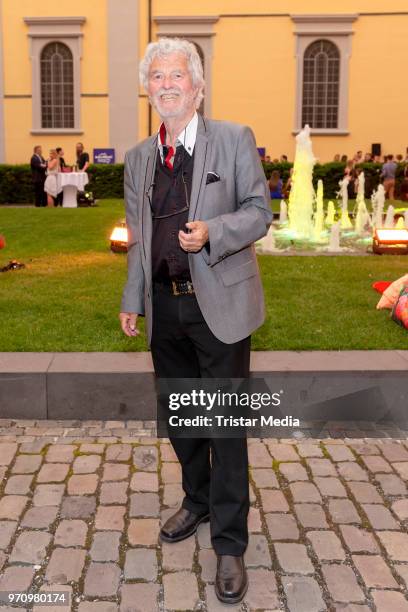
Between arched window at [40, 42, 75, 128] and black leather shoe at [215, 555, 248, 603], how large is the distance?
2822cm

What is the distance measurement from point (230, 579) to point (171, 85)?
207 cm

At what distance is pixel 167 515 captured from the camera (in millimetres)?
3924

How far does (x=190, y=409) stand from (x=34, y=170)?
1816 cm

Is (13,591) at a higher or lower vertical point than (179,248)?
lower

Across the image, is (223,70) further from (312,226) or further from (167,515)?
(167,515)

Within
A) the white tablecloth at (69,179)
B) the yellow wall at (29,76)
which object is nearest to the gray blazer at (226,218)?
the white tablecloth at (69,179)

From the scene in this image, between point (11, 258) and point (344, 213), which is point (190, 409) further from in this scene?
point (344, 213)

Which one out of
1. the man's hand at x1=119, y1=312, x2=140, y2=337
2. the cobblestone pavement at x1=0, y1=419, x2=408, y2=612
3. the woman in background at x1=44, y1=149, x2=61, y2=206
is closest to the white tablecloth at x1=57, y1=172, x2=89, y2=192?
the woman in background at x1=44, y1=149, x2=61, y2=206

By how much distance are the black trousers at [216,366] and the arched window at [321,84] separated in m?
27.2

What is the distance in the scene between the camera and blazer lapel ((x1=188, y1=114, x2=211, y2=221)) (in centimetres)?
309

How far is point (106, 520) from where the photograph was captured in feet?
12.6

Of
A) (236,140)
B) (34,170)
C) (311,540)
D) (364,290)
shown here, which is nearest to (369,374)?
(311,540)

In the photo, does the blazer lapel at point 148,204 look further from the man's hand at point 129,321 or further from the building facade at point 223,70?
the building facade at point 223,70

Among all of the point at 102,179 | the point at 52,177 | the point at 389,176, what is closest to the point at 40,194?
the point at 52,177
